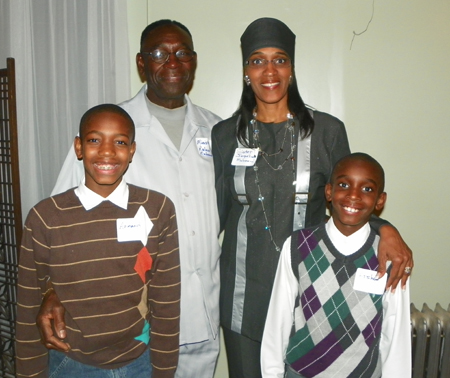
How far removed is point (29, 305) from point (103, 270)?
31cm

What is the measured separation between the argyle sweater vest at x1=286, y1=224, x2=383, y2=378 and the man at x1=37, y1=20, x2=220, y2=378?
1.67 ft

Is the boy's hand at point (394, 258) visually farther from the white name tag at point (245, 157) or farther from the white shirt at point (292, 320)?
the white name tag at point (245, 157)

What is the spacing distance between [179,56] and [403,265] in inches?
53.3

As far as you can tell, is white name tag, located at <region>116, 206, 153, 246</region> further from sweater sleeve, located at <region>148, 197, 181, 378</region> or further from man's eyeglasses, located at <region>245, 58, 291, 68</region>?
man's eyeglasses, located at <region>245, 58, 291, 68</region>

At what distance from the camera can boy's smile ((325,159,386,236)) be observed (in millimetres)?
1681

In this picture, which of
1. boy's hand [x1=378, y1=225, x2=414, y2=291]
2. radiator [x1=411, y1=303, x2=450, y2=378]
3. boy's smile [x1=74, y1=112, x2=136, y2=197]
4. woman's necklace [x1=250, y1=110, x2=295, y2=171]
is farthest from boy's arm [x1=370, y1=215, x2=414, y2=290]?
radiator [x1=411, y1=303, x2=450, y2=378]

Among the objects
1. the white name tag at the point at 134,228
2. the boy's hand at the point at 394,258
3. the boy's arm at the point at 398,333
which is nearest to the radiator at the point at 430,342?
the boy's arm at the point at 398,333

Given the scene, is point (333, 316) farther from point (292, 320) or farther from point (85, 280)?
point (85, 280)

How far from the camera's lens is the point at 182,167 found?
2.04 meters

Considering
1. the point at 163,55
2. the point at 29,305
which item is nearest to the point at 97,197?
the point at 29,305

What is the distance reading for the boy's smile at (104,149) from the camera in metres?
1.61

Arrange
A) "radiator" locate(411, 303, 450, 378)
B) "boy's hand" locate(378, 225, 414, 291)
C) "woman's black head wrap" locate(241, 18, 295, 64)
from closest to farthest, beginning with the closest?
"boy's hand" locate(378, 225, 414, 291) < "woman's black head wrap" locate(241, 18, 295, 64) < "radiator" locate(411, 303, 450, 378)

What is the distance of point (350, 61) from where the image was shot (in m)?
2.68

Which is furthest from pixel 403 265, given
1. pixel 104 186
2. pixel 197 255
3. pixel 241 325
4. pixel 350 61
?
pixel 350 61
